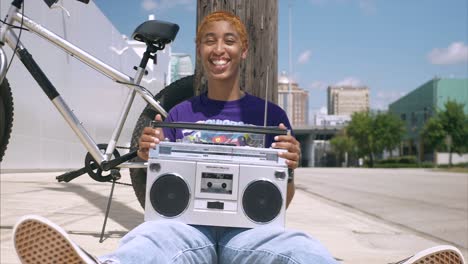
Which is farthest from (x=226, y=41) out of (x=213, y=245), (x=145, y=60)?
(x=145, y=60)

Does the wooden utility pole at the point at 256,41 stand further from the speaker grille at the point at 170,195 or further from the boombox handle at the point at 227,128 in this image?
the speaker grille at the point at 170,195

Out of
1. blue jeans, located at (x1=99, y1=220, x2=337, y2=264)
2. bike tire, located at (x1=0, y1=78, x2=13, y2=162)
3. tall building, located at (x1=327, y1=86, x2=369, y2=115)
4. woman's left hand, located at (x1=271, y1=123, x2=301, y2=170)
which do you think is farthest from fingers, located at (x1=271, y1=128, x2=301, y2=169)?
tall building, located at (x1=327, y1=86, x2=369, y2=115)

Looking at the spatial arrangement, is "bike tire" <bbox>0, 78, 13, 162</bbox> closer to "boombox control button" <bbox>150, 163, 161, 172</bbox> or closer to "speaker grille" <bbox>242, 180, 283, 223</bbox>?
"boombox control button" <bbox>150, 163, 161, 172</bbox>

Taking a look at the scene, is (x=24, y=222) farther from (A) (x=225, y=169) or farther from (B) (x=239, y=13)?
(B) (x=239, y=13)

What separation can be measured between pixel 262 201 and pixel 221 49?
1.98 ft

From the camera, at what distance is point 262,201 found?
56.8 inches

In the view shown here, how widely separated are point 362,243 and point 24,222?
9.27ft

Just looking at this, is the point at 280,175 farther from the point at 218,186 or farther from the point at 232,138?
the point at 232,138

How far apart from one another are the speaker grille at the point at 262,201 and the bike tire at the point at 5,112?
6.90 feet

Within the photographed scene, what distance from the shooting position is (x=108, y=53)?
17.1 metres

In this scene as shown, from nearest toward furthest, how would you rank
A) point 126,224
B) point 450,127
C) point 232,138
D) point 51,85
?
1. point 232,138
2. point 51,85
3. point 126,224
4. point 450,127

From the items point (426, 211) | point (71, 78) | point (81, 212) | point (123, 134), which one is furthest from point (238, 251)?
point (71, 78)

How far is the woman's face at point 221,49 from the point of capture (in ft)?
5.89

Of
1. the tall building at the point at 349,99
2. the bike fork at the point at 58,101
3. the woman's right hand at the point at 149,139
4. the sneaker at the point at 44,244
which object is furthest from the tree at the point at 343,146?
the tall building at the point at 349,99
